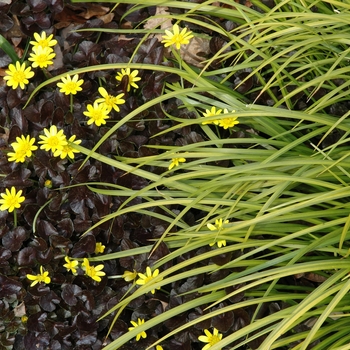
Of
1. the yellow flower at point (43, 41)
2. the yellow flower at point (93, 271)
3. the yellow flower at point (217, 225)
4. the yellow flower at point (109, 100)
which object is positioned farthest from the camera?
the yellow flower at point (43, 41)

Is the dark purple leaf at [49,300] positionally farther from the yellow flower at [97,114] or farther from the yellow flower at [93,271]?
the yellow flower at [97,114]

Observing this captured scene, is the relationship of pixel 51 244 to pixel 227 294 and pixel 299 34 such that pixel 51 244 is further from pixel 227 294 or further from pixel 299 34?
pixel 299 34

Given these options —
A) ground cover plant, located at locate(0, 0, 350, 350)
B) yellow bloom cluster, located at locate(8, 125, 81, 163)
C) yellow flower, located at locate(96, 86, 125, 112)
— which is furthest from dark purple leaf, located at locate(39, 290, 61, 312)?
yellow flower, located at locate(96, 86, 125, 112)

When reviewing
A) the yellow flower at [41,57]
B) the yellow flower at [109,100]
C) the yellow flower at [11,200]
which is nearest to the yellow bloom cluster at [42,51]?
the yellow flower at [41,57]

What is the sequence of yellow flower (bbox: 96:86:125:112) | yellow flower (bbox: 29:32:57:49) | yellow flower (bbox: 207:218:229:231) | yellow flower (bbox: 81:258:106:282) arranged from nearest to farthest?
yellow flower (bbox: 207:218:229:231) < yellow flower (bbox: 81:258:106:282) < yellow flower (bbox: 96:86:125:112) < yellow flower (bbox: 29:32:57:49)

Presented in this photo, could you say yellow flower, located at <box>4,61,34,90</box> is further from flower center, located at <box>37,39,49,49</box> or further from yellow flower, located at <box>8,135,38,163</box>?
yellow flower, located at <box>8,135,38,163</box>

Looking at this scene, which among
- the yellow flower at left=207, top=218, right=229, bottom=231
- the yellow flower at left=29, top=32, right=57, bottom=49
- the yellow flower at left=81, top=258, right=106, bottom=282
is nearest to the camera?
the yellow flower at left=207, top=218, right=229, bottom=231
